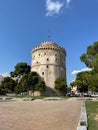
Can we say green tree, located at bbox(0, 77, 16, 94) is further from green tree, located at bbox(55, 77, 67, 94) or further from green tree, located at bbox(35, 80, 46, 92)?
green tree, located at bbox(55, 77, 67, 94)

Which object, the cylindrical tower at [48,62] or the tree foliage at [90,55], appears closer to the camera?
the tree foliage at [90,55]

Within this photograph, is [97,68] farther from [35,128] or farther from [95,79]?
[35,128]

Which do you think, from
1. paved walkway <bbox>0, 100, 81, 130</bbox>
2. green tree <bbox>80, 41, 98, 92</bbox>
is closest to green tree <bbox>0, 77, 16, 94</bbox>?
green tree <bbox>80, 41, 98, 92</bbox>

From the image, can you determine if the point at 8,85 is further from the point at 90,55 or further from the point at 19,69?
the point at 90,55

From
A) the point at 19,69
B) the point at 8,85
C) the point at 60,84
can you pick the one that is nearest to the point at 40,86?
the point at 60,84

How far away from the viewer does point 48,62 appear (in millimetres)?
Result: 60312

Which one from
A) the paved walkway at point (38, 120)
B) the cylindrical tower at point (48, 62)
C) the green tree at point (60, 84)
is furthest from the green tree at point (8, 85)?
the paved walkway at point (38, 120)

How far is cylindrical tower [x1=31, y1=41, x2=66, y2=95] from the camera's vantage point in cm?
5968

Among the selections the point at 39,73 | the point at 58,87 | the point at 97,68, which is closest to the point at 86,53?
the point at 97,68

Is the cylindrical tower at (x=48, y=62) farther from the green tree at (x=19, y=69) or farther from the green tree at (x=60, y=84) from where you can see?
the green tree at (x=19, y=69)

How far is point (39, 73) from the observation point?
6022cm

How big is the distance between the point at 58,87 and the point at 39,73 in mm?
7724

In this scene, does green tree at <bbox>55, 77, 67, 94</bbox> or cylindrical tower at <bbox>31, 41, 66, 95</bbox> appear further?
cylindrical tower at <bbox>31, 41, 66, 95</bbox>

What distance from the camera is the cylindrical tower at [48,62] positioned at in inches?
2350
